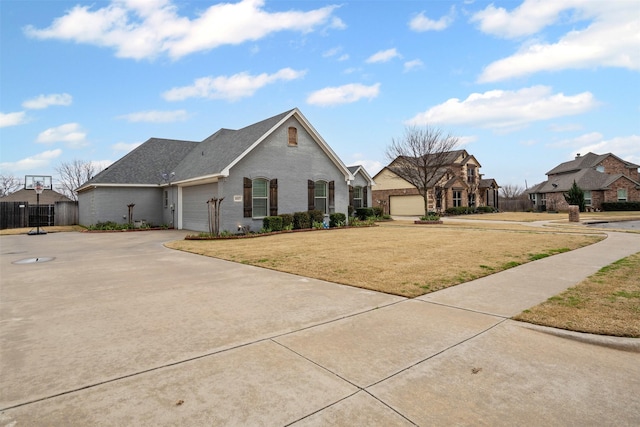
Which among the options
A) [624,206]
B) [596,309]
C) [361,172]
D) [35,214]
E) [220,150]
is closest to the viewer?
[596,309]

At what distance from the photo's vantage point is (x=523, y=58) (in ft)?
53.2

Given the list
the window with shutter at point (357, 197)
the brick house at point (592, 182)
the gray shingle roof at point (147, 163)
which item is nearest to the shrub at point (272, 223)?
the gray shingle roof at point (147, 163)

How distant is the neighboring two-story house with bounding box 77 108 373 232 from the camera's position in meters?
17.0

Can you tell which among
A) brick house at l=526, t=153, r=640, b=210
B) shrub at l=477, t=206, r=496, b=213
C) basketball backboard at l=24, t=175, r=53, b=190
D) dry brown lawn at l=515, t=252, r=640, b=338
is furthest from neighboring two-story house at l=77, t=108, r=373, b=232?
brick house at l=526, t=153, r=640, b=210

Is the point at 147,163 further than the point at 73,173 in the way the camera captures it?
No

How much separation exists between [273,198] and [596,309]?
1497 cm

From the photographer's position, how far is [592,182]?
4044cm

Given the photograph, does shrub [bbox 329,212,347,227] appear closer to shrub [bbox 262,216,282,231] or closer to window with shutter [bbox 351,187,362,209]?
shrub [bbox 262,216,282,231]

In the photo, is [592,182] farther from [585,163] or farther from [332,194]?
[332,194]

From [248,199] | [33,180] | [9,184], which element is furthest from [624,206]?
[9,184]

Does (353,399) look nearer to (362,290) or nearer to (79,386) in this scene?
(79,386)

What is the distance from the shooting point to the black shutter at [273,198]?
17.9 m

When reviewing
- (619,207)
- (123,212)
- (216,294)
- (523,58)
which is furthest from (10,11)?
(619,207)

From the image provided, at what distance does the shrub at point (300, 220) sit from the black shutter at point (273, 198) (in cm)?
110
